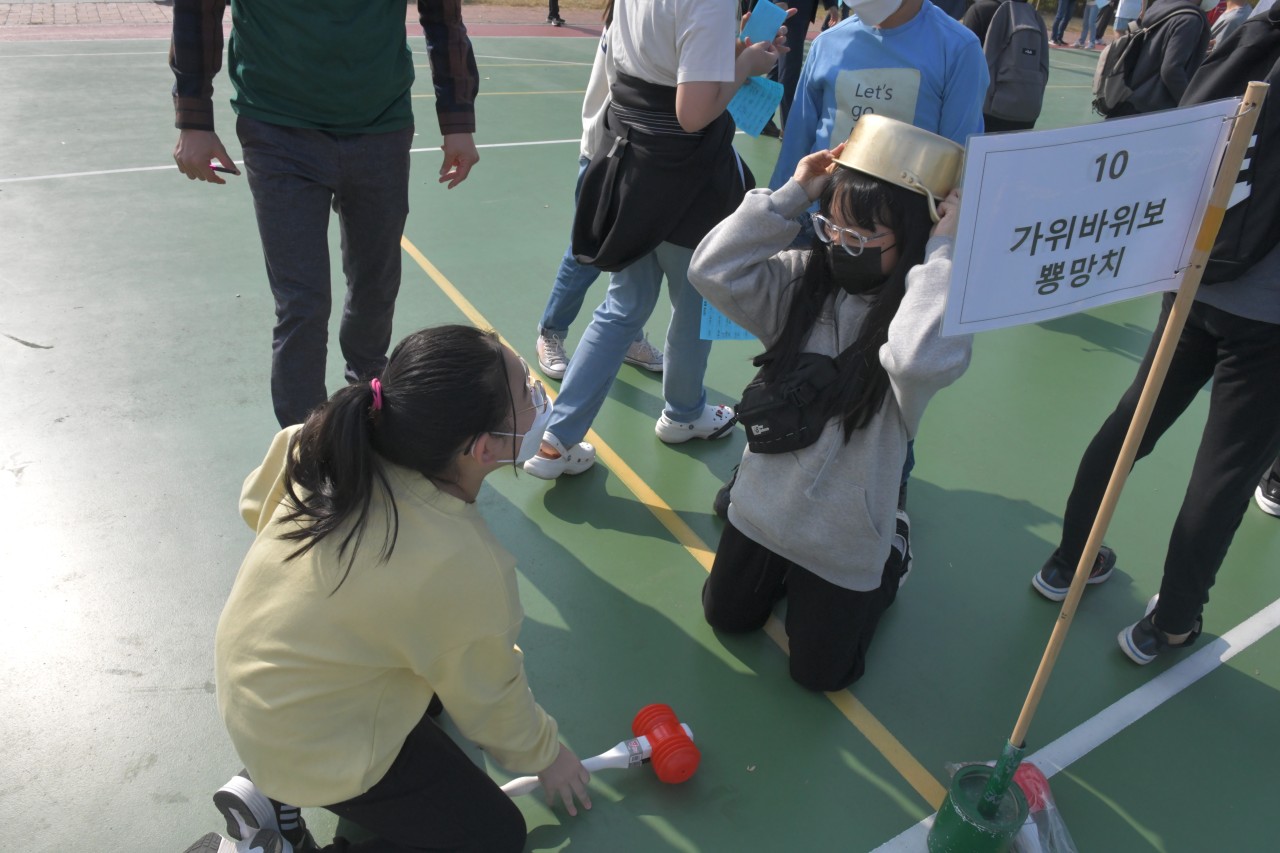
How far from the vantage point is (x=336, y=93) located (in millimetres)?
2656

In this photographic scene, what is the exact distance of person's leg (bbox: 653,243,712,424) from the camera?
3.02m

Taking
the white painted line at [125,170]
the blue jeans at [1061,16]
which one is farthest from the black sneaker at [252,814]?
the blue jeans at [1061,16]

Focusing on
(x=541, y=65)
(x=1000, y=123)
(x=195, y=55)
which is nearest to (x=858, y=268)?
(x=195, y=55)

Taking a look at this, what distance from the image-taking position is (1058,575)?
9.46 ft

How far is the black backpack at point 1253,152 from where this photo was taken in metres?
2.02

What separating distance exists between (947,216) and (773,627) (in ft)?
4.41

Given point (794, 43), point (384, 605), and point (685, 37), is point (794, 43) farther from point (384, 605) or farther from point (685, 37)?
point (384, 605)

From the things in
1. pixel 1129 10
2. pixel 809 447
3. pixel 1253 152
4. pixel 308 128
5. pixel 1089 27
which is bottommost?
pixel 809 447

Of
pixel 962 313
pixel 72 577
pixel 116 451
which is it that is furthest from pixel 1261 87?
pixel 116 451

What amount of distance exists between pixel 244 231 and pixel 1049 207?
15.6ft

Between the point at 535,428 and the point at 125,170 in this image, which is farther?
the point at 125,170

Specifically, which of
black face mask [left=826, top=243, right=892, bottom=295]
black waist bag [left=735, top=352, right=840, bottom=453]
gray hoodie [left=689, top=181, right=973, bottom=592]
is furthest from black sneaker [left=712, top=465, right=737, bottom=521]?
black face mask [left=826, top=243, right=892, bottom=295]

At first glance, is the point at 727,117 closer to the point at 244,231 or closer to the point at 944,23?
the point at 944,23

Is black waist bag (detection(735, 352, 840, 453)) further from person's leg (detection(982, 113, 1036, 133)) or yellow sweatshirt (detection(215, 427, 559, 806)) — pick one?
person's leg (detection(982, 113, 1036, 133))
